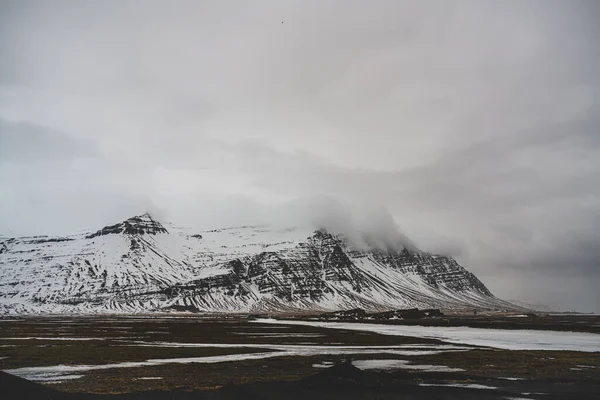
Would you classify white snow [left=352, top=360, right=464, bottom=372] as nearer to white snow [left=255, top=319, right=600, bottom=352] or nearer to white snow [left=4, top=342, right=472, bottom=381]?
white snow [left=4, top=342, right=472, bottom=381]

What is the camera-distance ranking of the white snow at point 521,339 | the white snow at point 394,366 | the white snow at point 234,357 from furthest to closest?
the white snow at point 521,339 → the white snow at point 394,366 → the white snow at point 234,357

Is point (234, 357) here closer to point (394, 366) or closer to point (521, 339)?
point (394, 366)

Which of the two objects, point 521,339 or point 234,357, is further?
point 521,339

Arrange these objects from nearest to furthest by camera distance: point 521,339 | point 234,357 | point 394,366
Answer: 1. point 394,366
2. point 234,357
3. point 521,339

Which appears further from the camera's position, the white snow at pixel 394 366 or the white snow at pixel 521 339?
the white snow at pixel 521 339

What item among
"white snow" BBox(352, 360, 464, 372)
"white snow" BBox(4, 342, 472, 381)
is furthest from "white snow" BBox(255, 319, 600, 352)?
"white snow" BBox(352, 360, 464, 372)

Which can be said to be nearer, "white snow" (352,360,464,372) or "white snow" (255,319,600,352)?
"white snow" (352,360,464,372)

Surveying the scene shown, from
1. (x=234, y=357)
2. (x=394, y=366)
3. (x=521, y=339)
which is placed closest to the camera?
(x=394, y=366)

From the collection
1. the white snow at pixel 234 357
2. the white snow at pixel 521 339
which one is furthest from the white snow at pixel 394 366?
the white snow at pixel 521 339

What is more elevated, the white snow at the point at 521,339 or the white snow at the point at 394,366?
the white snow at the point at 394,366

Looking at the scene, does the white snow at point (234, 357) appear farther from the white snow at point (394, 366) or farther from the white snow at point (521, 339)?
the white snow at point (521, 339)

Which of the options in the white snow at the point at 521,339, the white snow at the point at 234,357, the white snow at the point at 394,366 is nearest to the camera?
the white snow at the point at 234,357

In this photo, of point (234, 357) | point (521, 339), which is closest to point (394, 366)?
point (234, 357)

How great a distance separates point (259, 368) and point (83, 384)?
47.7 ft
